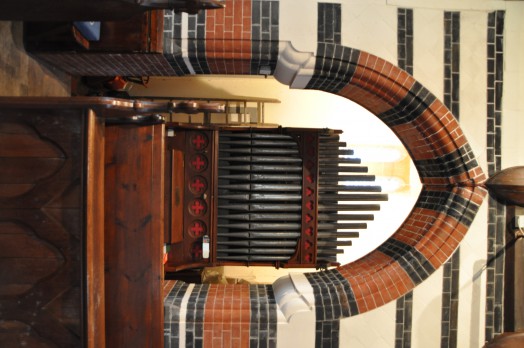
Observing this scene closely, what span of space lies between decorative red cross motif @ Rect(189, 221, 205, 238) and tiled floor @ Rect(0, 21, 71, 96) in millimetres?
1798

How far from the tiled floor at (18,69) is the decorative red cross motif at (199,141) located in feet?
4.51

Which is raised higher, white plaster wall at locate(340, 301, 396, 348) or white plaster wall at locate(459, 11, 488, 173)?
white plaster wall at locate(459, 11, 488, 173)

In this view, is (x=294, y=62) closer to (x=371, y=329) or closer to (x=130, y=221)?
(x=130, y=221)

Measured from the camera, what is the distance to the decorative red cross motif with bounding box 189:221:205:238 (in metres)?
4.41

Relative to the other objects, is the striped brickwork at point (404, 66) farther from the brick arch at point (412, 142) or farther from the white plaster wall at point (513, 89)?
the white plaster wall at point (513, 89)

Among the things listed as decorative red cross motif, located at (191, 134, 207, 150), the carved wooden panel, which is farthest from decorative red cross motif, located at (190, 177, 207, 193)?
the carved wooden panel

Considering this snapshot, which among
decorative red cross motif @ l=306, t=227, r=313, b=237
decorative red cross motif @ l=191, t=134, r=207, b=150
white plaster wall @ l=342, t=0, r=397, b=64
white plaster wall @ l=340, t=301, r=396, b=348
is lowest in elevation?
white plaster wall @ l=340, t=301, r=396, b=348

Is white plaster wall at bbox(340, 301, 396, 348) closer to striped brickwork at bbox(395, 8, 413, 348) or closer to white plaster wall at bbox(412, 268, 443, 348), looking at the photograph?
striped brickwork at bbox(395, 8, 413, 348)

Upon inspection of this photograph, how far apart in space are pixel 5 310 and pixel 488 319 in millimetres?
3577

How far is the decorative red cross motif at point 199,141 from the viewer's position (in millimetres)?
4418

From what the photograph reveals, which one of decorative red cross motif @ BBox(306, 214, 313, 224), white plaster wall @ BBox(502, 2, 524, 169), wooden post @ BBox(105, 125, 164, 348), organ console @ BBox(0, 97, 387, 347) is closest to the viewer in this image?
organ console @ BBox(0, 97, 387, 347)

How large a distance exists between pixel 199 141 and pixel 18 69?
168cm

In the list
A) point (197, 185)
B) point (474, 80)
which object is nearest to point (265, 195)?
point (197, 185)

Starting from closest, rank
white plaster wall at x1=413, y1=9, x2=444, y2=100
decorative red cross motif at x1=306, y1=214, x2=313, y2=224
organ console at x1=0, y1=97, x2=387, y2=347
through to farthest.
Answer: organ console at x1=0, y1=97, x2=387, y2=347
white plaster wall at x1=413, y1=9, x2=444, y2=100
decorative red cross motif at x1=306, y1=214, x2=313, y2=224
